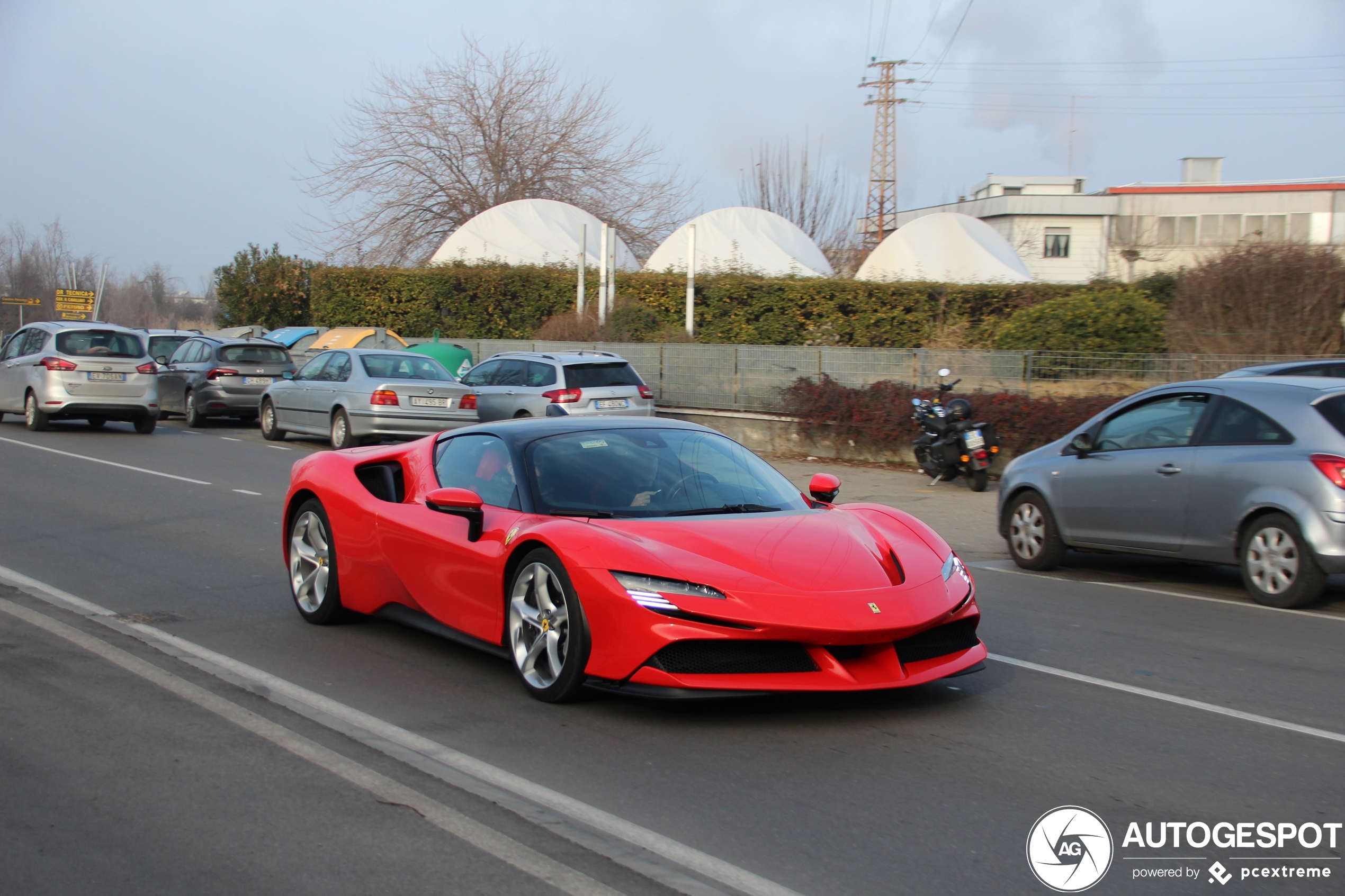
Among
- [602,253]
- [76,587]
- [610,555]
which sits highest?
[602,253]

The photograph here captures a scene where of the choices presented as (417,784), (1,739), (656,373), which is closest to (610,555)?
(417,784)

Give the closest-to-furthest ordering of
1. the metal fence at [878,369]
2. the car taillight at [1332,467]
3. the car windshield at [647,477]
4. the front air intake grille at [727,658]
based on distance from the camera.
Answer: the front air intake grille at [727,658]
the car windshield at [647,477]
the car taillight at [1332,467]
the metal fence at [878,369]

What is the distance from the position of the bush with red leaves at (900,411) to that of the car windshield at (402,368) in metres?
5.78

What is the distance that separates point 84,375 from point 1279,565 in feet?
61.1

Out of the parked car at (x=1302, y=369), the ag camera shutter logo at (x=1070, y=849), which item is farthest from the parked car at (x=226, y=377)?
the ag camera shutter logo at (x=1070, y=849)

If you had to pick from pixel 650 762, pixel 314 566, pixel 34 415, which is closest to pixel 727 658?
pixel 650 762

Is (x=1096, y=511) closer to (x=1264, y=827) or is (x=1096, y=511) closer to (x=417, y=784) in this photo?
(x=1264, y=827)

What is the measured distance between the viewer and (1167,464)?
8883mm

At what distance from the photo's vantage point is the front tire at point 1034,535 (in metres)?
9.76

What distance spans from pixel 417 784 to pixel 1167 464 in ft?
21.5

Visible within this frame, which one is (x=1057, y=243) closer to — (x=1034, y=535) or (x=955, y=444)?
(x=955, y=444)

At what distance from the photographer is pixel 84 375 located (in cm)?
2019

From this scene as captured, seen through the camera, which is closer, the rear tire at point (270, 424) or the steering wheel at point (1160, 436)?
the steering wheel at point (1160, 436)

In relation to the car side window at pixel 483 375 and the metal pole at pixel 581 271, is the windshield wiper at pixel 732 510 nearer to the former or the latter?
the car side window at pixel 483 375
